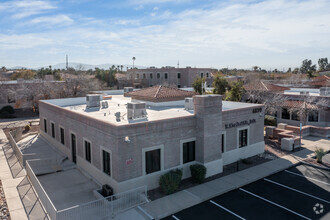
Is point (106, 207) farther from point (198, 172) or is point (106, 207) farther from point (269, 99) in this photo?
point (269, 99)

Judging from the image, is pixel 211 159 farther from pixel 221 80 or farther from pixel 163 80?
pixel 163 80

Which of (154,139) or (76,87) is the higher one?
(76,87)

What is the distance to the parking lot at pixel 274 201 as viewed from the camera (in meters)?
13.4

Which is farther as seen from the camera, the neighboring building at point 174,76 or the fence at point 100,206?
the neighboring building at point 174,76

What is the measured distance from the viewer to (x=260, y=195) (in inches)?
611

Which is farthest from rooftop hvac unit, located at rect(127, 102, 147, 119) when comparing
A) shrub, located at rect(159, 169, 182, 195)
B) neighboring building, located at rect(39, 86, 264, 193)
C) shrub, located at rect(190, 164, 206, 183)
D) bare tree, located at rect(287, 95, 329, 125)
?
bare tree, located at rect(287, 95, 329, 125)

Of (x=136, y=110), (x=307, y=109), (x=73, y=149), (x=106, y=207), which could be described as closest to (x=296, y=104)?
(x=307, y=109)

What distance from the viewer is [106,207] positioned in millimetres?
13414

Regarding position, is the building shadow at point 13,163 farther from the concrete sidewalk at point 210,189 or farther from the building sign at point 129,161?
the concrete sidewalk at point 210,189

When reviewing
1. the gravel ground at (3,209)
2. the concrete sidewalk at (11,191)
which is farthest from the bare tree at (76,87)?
the gravel ground at (3,209)

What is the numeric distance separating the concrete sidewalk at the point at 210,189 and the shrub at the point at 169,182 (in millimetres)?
340

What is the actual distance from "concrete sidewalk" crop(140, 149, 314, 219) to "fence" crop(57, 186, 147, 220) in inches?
24.7

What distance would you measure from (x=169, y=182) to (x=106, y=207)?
3873 mm

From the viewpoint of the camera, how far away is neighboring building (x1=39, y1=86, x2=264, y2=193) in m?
15.0
